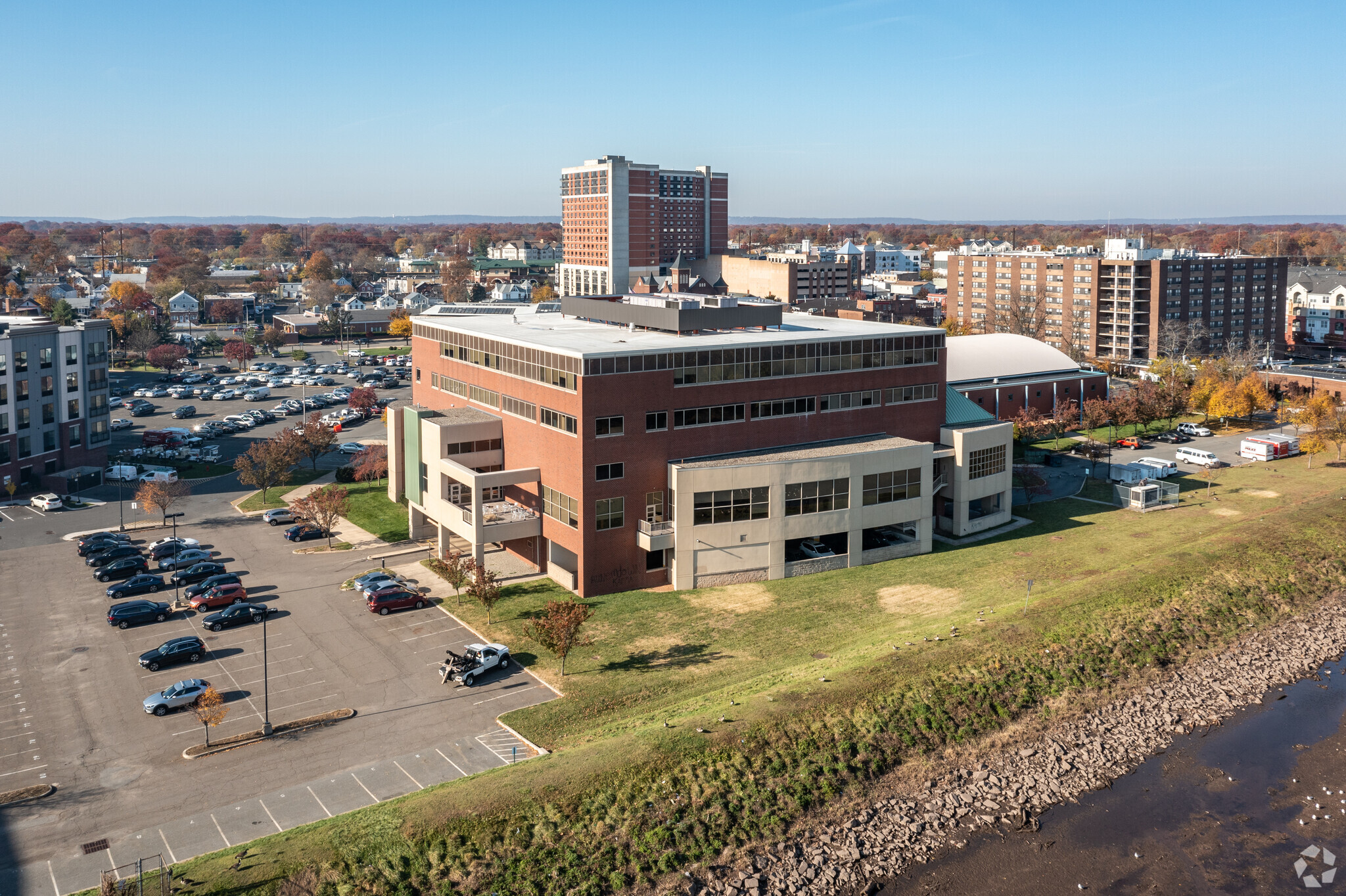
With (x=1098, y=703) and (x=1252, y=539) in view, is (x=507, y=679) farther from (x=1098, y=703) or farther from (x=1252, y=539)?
(x=1252, y=539)

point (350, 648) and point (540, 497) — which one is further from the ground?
point (540, 497)

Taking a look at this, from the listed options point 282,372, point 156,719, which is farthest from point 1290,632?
point 282,372

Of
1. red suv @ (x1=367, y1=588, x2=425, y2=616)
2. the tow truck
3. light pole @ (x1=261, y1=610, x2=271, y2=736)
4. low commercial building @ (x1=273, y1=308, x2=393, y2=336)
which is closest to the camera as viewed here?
light pole @ (x1=261, y1=610, x2=271, y2=736)

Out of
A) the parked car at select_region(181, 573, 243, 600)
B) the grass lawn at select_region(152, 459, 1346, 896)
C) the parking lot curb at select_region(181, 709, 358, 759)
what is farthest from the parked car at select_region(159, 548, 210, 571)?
the parking lot curb at select_region(181, 709, 358, 759)

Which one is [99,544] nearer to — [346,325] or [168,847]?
[168,847]

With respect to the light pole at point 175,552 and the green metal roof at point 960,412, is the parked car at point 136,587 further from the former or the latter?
the green metal roof at point 960,412

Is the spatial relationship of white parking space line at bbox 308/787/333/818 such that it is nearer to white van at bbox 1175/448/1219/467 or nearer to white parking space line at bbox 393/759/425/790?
white parking space line at bbox 393/759/425/790

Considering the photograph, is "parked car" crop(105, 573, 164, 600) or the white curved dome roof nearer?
"parked car" crop(105, 573, 164, 600)
